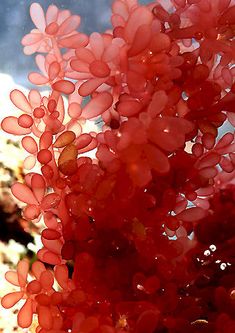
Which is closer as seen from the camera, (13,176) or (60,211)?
(60,211)

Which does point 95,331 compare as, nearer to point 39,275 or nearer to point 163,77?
point 39,275

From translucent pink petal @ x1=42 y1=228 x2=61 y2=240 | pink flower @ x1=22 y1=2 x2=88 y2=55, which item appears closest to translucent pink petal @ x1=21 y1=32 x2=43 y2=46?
pink flower @ x1=22 y1=2 x2=88 y2=55

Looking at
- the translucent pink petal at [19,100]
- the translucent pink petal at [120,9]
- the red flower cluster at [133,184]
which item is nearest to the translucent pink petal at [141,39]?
the red flower cluster at [133,184]

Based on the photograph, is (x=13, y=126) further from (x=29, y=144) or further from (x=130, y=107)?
(x=130, y=107)

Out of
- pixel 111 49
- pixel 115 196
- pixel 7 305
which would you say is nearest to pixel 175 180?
pixel 115 196

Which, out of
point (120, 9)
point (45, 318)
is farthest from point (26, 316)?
point (120, 9)

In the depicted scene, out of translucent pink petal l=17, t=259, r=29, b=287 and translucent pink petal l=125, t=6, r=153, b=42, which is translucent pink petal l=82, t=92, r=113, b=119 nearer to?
translucent pink petal l=125, t=6, r=153, b=42
